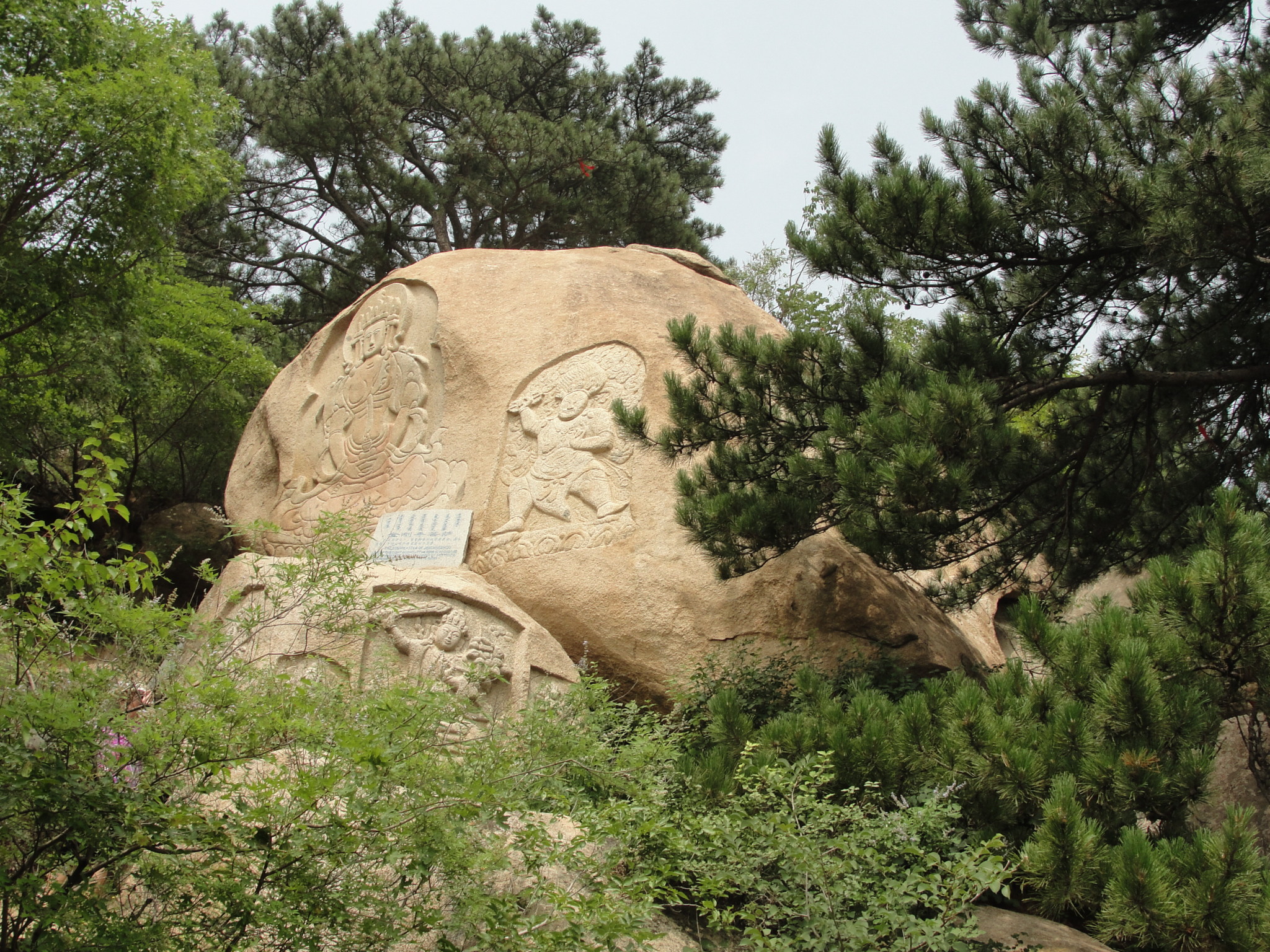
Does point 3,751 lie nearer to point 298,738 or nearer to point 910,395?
point 298,738

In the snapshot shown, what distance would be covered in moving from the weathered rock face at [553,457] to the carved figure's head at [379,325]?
0.6 inches

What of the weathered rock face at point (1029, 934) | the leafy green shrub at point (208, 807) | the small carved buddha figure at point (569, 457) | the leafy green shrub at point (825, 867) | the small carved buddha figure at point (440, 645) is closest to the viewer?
the leafy green shrub at point (208, 807)

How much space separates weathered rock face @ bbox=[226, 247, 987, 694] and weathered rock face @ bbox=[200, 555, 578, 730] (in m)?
0.56

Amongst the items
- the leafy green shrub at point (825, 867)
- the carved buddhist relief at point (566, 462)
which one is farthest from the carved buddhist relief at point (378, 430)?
the leafy green shrub at point (825, 867)

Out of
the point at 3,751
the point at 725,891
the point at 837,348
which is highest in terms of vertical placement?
the point at 837,348

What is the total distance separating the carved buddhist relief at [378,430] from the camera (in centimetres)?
764

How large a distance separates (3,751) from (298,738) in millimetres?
713

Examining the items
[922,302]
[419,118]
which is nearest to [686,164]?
[419,118]

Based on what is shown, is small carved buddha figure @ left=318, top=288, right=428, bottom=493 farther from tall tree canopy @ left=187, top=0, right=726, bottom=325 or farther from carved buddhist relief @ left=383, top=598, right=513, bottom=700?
tall tree canopy @ left=187, top=0, right=726, bottom=325

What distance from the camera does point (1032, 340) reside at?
5.71 m

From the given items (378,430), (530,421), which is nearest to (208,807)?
(530,421)

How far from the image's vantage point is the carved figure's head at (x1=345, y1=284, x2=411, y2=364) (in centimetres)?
833

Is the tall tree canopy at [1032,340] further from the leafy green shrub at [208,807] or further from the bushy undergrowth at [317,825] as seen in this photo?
the leafy green shrub at [208,807]

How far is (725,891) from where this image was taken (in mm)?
3393
